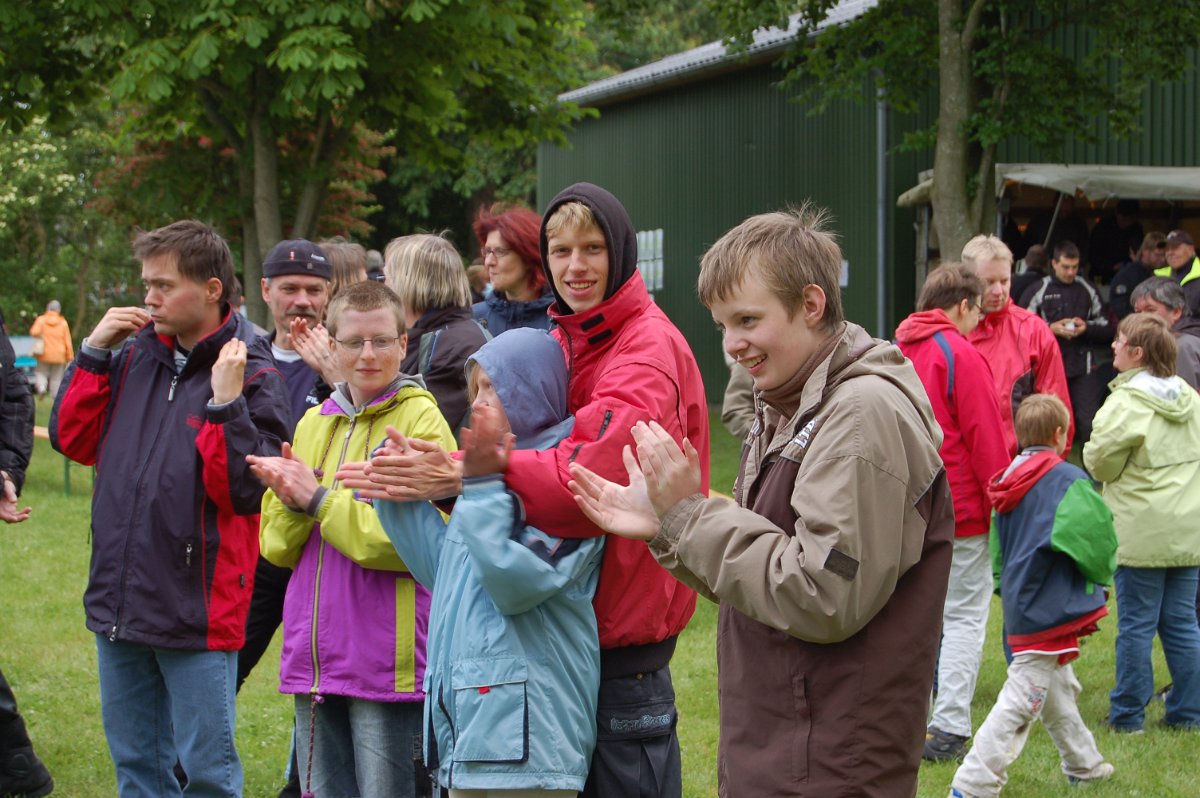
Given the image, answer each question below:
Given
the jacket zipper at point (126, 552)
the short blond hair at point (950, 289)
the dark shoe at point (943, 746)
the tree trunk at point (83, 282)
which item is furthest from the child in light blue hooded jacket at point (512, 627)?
the tree trunk at point (83, 282)

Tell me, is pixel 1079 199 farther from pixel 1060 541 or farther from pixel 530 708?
pixel 530 708

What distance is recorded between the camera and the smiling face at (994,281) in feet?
22.7

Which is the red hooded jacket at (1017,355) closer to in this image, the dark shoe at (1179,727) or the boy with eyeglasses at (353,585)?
the dark shoe at (1179,727)

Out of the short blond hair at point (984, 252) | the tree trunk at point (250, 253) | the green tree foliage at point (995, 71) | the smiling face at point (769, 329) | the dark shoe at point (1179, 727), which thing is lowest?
the dark shoe at point (1179, 727)

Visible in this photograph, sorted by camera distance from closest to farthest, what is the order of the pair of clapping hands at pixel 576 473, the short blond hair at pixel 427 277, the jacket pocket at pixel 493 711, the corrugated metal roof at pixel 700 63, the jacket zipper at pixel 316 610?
the pair of clapping hands at pixel 576 473 → the jacket pocket at pixel 493 711 → the jacket zipper at pixel 316 610 → the short blond hair at pixel 427 277 → the corrugated metal roof at pixel 700 63

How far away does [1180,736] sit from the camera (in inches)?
253

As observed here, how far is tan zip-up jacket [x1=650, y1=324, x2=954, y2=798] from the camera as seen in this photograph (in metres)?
2.50

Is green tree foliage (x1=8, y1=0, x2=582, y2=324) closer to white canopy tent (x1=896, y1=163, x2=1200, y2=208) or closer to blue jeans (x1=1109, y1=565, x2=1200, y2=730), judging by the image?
white canopy tent (x1=896, y1=163, x2=1200, y2=208)

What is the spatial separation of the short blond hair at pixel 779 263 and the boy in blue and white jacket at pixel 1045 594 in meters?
3.27

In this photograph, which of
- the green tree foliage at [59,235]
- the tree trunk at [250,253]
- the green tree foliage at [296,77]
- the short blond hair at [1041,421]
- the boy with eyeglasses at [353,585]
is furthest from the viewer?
the green tree foliage at [59,235]

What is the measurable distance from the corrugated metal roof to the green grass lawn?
38.4 ft

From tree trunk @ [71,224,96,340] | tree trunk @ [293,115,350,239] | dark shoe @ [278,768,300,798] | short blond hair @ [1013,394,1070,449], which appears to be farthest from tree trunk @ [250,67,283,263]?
tree trunk @ [71,224,96,340]

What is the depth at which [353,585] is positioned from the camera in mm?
3990

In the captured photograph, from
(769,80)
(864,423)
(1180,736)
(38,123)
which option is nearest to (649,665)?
(864,423)
